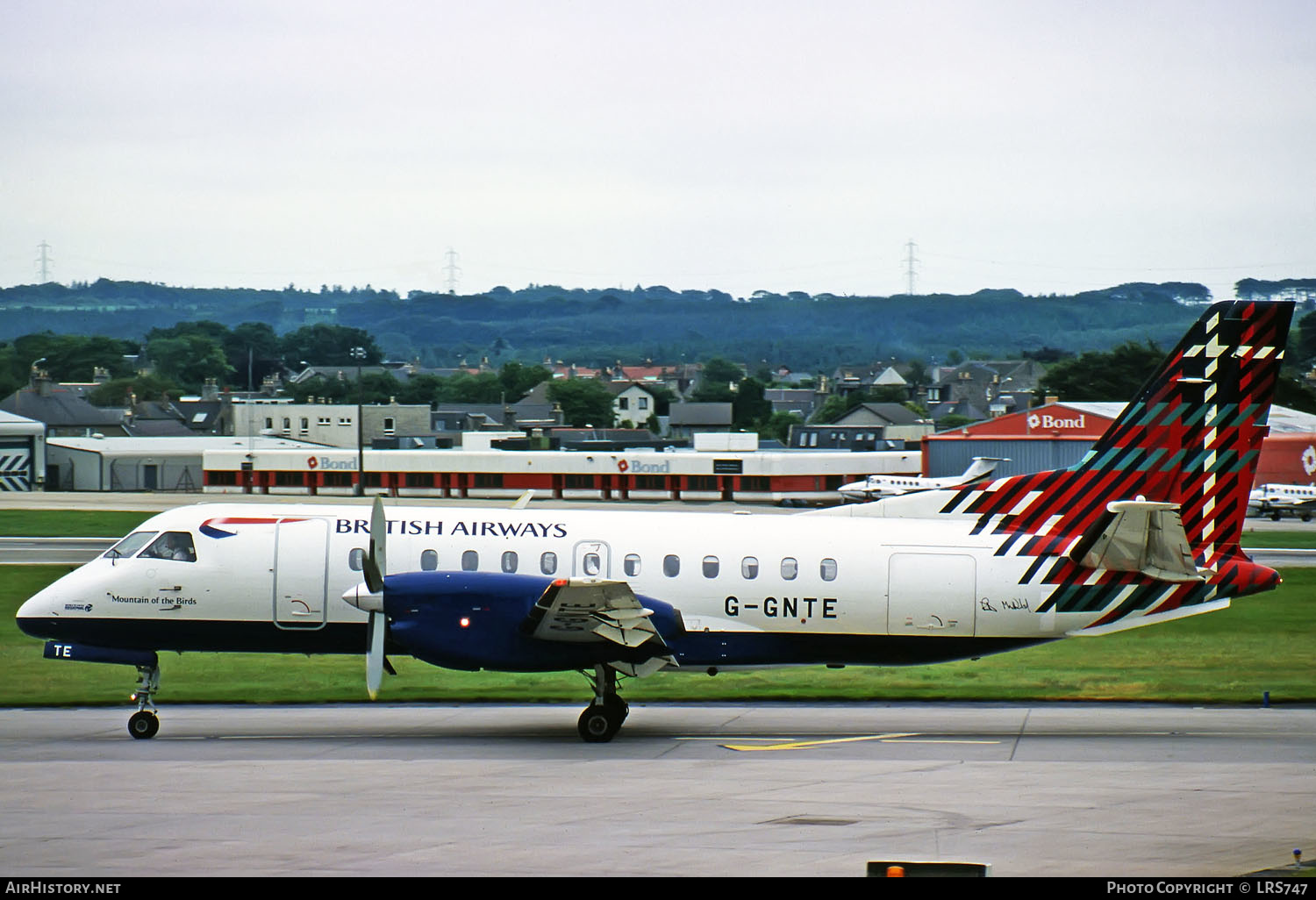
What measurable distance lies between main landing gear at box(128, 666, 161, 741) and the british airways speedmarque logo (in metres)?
2.27

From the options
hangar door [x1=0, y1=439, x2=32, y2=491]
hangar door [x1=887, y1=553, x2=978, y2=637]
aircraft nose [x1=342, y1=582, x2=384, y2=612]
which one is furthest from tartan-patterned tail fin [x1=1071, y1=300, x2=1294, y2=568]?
hangar door [x1=0, y1=439, x2=32, y2=491]

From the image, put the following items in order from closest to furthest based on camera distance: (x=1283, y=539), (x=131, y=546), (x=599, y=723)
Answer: (x=599, y=723)
(x=131, y=546)
(x=1283, y=539)

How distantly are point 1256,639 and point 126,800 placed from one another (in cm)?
2604

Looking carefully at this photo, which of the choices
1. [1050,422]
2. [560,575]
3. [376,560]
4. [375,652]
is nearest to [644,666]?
[560,575]

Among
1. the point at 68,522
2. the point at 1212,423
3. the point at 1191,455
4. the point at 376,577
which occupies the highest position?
the point at 1212,423

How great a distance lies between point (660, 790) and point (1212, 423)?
11.3m

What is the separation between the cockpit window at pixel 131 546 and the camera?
22.7 metres

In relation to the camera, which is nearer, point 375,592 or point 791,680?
point 375,592

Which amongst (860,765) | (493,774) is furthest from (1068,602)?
(493,774)

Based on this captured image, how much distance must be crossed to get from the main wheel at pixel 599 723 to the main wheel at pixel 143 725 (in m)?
6.55

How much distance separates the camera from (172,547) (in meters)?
22.7

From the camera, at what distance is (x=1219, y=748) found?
20.8 meters

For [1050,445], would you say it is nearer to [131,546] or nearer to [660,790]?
[131,546]
